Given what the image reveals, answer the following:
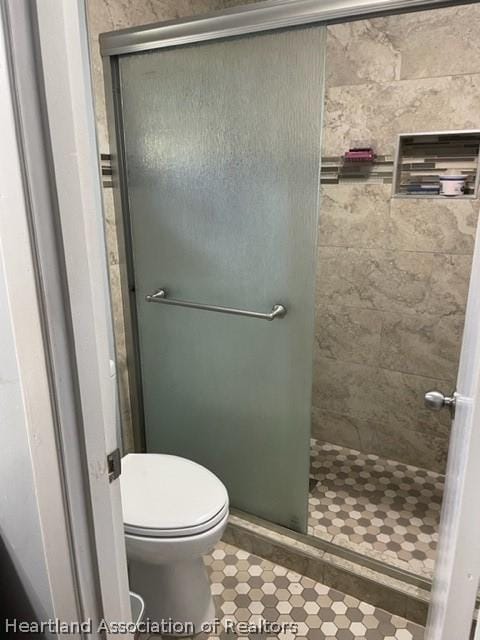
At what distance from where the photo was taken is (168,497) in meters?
1.48

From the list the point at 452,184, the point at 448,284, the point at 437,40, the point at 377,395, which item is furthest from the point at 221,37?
the point at 377,395

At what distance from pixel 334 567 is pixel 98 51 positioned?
6.83 ft

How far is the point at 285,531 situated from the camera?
72.7 inches

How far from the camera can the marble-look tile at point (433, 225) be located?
198 centimetres

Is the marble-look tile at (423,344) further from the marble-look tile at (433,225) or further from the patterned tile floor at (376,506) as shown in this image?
the patterned tile floor at (376,506)

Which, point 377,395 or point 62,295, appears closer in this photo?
point 62,295

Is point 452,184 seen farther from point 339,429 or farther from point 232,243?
point 339,429

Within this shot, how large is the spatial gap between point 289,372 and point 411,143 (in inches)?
45.6

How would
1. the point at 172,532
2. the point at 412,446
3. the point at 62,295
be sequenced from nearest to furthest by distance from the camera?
1. the point at 62,295
2. the point at 172,532
3. the point at 412,446

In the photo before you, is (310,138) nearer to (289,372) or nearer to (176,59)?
(176,59)

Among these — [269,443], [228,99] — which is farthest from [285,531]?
[228,99]

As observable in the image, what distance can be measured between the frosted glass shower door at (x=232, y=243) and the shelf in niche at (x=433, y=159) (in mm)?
781

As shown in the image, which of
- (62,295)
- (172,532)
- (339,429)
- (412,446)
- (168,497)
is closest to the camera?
(62,295)

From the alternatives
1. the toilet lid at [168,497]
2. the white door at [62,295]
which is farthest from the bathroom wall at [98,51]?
the white door at [62,295]
